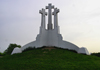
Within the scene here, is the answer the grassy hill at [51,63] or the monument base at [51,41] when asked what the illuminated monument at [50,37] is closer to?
the monument base at [51,41]

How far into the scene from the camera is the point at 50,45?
61.8ft

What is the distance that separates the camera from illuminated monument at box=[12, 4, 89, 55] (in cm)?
1733

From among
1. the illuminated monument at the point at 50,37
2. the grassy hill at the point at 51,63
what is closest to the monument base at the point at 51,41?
the illuminated monument at the point at 50,37

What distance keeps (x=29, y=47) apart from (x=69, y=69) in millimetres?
10834

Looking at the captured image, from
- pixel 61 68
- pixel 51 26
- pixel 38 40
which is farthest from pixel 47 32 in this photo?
pixel 61 68

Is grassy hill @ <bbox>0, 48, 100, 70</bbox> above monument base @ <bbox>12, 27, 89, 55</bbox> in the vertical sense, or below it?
below

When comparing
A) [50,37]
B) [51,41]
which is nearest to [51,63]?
[51,41]

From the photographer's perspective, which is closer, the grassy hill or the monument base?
the grassy hill

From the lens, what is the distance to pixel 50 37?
19.2 m

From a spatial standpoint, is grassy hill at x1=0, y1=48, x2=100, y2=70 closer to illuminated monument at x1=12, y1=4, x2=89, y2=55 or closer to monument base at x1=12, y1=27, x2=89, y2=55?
monument base at x1=12, y1=27, x2=89, y2=55

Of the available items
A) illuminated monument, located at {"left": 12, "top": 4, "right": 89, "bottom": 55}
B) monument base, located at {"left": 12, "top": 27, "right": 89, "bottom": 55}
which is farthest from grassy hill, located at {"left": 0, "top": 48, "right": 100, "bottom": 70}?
illuminated monument, located at {"left": 12, "top": 4, "right": 89, "bottom": 55}

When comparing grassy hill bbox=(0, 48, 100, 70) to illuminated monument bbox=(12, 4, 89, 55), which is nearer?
grassy hill bbox=(0, 48, 100, 70)

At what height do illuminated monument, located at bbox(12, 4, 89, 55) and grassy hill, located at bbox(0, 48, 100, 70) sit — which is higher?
illuminated monument, located at bbox(12, 4, 89, 55)

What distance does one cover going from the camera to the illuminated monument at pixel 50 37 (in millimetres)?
17328
